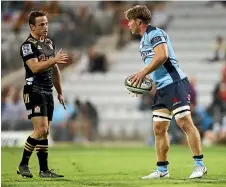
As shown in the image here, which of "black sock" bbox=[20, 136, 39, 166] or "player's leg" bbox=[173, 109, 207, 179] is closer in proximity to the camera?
"player's leg" bbox=[173, 109, 207, 179]

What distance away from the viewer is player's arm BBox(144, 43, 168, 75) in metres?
8.19

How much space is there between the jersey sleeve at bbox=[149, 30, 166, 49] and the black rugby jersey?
1.33m

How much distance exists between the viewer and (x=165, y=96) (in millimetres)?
8547

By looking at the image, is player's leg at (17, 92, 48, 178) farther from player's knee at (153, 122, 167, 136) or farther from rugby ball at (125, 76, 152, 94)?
player's knee at (153, 122, 167, 136)

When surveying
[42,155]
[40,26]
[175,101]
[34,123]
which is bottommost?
[42,155]

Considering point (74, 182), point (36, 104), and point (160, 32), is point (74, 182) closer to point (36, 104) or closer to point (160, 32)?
point (36, 104)

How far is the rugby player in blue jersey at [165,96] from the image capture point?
841cm

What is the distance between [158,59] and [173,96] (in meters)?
0.56

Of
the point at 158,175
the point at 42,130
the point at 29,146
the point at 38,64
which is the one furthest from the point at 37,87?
the point at 158,175

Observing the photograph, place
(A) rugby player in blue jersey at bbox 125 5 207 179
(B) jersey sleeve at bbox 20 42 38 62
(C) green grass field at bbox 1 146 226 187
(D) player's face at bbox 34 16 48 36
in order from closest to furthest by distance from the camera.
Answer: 1. (C) green grass field at bbox 1 146 226 187
2. (A) rugby player in blue jersey at bbox 125 5 207 179
3. (B) jersey sleeve at bbox 20 42 38 62
4. (D) player's face at bbox 34 16 48 36

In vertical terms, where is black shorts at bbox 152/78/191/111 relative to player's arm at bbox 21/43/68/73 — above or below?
below

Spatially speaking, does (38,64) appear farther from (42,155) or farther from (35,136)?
(42,155)

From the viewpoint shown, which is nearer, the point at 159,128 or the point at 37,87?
the point at 159,128

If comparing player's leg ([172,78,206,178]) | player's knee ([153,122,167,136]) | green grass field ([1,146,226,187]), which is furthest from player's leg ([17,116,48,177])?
player's leg ([172,78,206,178])
